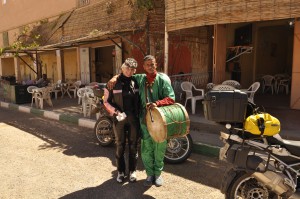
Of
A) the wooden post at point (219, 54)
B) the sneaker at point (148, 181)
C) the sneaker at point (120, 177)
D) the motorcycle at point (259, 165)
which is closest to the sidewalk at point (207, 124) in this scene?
the motorcycle at point (259, 165)

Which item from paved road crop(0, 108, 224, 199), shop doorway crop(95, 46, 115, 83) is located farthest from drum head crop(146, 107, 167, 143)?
shop doorway crop(95, 46, 115, 83)

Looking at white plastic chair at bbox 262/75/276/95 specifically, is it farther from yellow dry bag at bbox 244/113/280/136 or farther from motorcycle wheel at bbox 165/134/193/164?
yellow dry bag at bbox 244/113/280/136

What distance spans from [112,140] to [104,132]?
0.25 m

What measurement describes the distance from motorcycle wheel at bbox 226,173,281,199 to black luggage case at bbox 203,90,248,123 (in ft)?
2.01

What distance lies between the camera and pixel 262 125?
2906mm

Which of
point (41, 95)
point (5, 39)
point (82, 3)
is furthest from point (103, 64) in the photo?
point (5, 39)

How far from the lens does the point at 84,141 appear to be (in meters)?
6.69

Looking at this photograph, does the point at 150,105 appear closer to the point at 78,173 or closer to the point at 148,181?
the point at 148,181

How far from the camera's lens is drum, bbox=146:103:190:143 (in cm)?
368

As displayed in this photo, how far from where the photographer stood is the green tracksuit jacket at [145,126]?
3998mm

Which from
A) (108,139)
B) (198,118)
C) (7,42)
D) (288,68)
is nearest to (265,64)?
(288,68)

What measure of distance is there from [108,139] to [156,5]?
5021 mm

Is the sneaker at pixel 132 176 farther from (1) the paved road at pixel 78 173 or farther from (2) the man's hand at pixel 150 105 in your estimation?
(2) the man's hand at pixel 150 105

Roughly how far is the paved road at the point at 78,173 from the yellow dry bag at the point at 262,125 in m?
1.26
